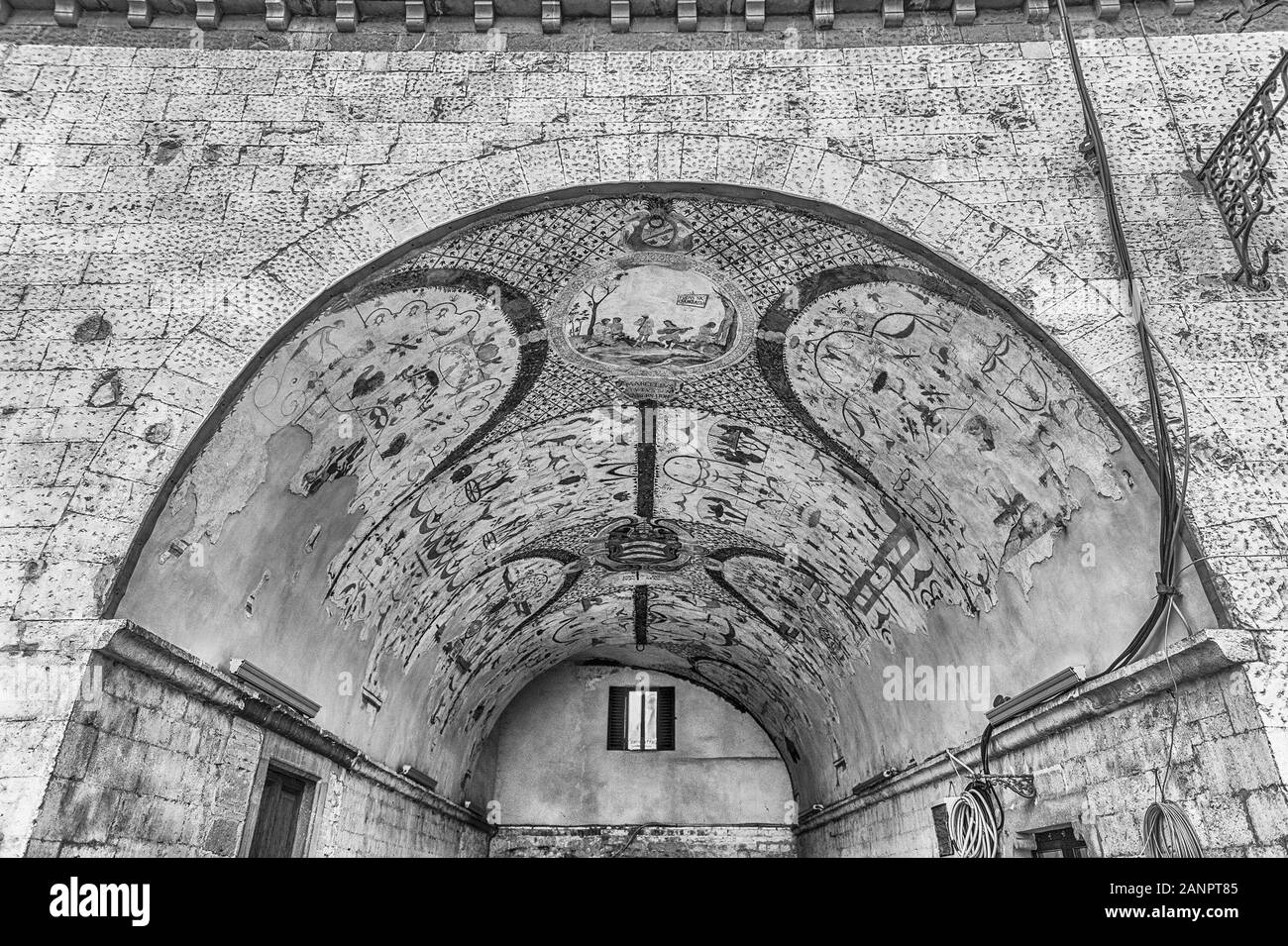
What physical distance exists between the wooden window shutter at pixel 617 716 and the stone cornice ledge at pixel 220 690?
6878 millimetres

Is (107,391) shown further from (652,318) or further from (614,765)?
(614,765)

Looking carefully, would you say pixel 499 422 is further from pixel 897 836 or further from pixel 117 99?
pixel 897 836

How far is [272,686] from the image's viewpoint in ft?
19.0

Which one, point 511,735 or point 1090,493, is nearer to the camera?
point 1090,493

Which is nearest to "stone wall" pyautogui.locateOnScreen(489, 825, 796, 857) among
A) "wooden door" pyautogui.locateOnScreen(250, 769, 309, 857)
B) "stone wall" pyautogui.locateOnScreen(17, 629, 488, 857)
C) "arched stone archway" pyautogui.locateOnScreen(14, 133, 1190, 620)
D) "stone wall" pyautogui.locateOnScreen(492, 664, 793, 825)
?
"stone wall" pyautogui.locateOnScreen(492, 664, 793, 825)

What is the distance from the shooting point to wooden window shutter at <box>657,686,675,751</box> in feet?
47.6

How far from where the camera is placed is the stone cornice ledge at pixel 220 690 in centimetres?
408

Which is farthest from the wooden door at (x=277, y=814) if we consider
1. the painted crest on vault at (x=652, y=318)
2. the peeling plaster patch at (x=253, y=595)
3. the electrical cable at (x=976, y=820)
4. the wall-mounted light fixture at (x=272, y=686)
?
the electrical cable at (x=976, y=820)

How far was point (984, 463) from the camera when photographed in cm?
564

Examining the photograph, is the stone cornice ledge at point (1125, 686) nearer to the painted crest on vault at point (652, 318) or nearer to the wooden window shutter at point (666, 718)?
the painted crest on vault at point (652, 318)

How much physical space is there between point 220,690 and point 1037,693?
4.77 metres

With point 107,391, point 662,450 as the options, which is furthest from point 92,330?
point 662,450
